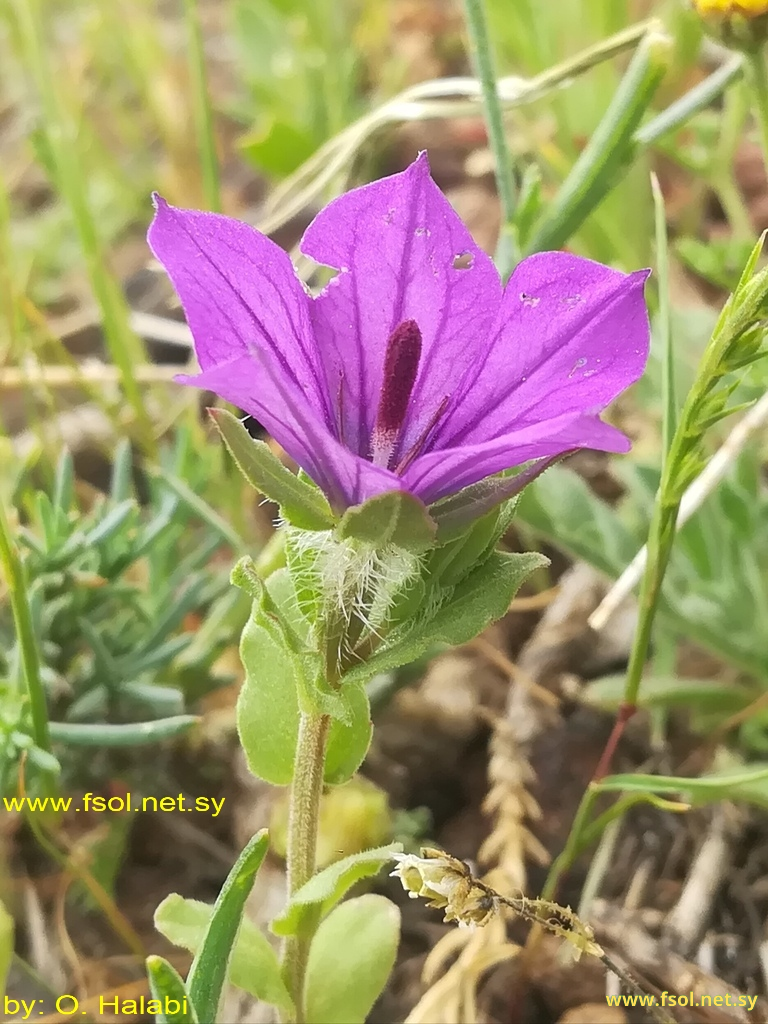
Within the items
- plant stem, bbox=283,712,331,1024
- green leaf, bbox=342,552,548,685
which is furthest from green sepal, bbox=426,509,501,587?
plant stem, bbox=283,712,331,1024

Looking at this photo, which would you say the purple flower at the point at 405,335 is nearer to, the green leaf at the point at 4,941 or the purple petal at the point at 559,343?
the purple petal at the point at 559,343

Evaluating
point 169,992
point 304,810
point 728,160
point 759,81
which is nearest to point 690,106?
point 759,81

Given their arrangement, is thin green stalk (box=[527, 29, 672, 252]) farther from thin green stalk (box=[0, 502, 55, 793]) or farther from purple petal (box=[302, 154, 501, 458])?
thin green stalk (box=[0, 502, 55, 793])

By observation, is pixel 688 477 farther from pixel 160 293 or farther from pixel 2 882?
pixel 160 293

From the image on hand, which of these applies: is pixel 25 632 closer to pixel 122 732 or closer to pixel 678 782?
pixel 122 732

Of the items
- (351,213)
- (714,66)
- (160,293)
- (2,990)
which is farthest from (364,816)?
(714,66)
